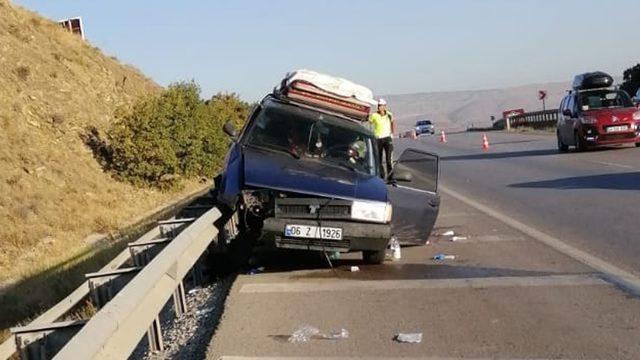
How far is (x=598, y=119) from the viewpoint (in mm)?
24312

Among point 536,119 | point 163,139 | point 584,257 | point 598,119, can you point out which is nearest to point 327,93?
point 584,257

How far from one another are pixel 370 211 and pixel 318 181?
2.10ft

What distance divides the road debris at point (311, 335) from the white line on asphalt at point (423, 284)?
159 cm

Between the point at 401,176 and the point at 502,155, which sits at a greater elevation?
the point at 401,176

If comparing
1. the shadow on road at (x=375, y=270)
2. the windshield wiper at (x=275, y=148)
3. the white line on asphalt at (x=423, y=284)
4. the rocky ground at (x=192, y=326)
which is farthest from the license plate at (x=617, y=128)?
the rocky ground at (x=192, y=326)

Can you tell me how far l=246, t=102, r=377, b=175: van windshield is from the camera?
32.6 feet

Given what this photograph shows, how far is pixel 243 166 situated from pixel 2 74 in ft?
64.6

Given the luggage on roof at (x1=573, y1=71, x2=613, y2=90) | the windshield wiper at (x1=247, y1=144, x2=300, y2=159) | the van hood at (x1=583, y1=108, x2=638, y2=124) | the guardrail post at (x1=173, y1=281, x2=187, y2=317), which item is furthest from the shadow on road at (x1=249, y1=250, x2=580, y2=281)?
the luggage on roof at (x1=573, y1=71, x2=613, y2=90)

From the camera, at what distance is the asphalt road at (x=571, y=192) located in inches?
397

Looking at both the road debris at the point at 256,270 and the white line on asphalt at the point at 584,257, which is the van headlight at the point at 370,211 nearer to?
the road debris at the point at 256,270

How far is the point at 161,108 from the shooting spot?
25438 millimetres

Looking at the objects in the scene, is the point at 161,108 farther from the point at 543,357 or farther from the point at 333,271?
the point at 543,357

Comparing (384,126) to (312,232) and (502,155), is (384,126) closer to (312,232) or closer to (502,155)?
(312,232)

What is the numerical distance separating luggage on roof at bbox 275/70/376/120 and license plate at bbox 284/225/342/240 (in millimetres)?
2760
